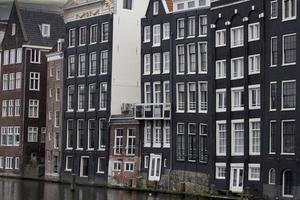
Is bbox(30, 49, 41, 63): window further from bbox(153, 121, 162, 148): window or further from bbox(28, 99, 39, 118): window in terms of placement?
bbox(153, 121, 162, 148): window

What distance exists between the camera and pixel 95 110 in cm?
8494

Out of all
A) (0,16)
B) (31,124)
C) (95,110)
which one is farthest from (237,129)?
(0,16)

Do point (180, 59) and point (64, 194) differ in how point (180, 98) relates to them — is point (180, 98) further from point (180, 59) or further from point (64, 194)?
point (64, 194)

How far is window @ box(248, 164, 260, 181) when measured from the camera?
2474 inches

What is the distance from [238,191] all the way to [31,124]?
42176 mm

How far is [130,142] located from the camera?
79.1 m

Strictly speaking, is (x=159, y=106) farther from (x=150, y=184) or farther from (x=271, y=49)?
(x=271, y=49)

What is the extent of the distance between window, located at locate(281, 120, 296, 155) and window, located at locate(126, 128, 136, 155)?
21.6 metres

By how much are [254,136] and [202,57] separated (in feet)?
34.8

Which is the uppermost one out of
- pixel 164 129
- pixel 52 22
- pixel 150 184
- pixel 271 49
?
pixel 52 22

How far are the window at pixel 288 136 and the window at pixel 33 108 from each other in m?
46.4

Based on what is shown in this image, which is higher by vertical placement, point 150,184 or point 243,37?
point 243,37

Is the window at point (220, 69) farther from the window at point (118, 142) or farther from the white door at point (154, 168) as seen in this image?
the window at point (118, 142)

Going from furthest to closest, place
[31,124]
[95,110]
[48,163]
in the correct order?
[31,124] < [48,163] < [95,110]
